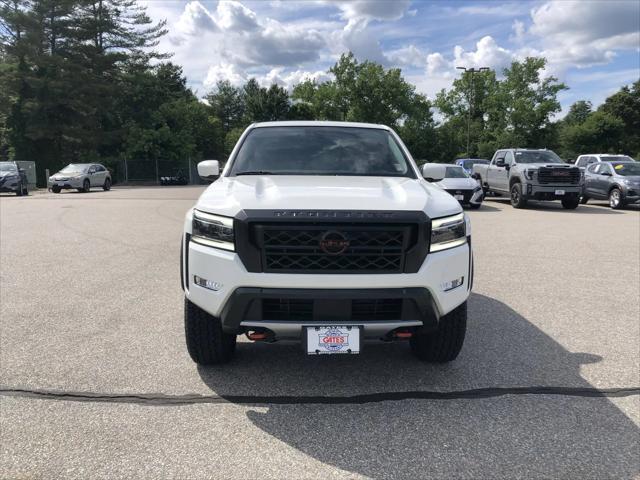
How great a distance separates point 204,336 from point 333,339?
102cm

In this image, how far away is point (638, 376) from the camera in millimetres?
3867

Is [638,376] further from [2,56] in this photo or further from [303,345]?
[2,56]

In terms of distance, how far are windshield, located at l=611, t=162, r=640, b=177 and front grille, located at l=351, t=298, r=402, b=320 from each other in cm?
1814

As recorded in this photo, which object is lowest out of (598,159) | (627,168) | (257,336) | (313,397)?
(313,397)

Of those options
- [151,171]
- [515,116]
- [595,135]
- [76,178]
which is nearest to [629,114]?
[595,135]

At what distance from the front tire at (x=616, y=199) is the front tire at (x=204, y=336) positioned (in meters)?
17.8

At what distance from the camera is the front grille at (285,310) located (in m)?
3.19

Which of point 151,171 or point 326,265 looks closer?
point 326,265

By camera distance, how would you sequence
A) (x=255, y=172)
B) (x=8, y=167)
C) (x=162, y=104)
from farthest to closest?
1. (x=162, y=104)
2. (x=8, y=167)
3. (x=255, y=172)

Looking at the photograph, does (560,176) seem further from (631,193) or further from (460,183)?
(460,183)

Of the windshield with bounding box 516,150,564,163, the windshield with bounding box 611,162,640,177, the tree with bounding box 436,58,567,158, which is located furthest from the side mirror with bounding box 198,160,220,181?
the tree with bounding box 436,58,567,158

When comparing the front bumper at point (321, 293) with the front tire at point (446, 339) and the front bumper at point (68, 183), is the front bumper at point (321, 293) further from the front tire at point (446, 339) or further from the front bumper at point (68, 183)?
the front bumper at point (68, 183)

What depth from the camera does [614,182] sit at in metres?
18.2

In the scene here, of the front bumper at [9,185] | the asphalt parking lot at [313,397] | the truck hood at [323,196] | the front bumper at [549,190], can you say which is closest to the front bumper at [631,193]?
the front bumper at [549,190]
